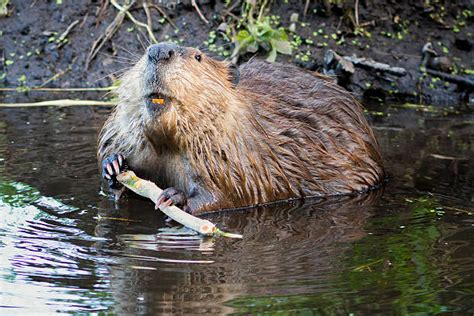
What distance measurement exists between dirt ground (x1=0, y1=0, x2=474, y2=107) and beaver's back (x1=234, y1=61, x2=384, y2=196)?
2.16 metres

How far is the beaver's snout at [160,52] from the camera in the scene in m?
4.03

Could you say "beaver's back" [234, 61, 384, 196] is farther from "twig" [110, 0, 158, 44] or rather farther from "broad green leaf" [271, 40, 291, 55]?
"twig" [110, 0, 158, 44]

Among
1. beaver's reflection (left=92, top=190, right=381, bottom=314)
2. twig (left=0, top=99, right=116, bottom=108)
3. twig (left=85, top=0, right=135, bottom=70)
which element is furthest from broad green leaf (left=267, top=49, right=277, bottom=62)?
beaver's reflection (left=92, top=190, right=381, bottom=314)

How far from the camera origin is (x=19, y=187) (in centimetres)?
465

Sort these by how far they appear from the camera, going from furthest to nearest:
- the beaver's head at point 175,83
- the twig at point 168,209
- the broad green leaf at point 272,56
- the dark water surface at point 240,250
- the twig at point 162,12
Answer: the twig at point 162,12
the broad green leaf at point 272,56
the beaver's head at point 175,83
the twig at point 168,209
the dark water surface at point 240,250

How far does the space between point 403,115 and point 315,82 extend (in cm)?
186

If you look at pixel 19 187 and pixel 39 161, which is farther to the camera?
pixel 39 161

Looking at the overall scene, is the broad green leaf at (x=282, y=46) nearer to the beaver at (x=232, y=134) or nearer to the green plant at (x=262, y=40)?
the green plant at (x=262, y=40)

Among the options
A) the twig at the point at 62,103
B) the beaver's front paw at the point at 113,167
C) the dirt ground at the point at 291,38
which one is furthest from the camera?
the dirt ground at the point at 291,38

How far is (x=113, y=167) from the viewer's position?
4.57 meters

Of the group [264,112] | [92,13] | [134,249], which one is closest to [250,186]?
[264,112]

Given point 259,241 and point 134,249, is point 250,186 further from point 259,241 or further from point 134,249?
point 134,249

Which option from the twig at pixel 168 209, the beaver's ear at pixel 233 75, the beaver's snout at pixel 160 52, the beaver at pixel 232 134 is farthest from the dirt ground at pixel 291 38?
the beaver's snout at pixel 160 52

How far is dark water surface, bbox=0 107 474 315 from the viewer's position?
307cm
